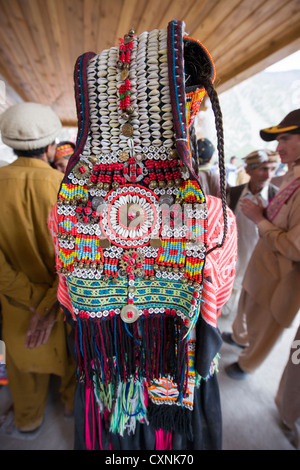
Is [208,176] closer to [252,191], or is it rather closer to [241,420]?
[252,191]

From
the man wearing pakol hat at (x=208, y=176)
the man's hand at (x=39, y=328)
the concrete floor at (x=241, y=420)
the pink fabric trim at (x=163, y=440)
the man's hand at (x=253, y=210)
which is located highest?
the man wearing pakol hat at (x=208, y=176)

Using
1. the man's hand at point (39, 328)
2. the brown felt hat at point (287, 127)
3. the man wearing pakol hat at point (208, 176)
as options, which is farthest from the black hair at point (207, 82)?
the man wearing pakol hat at point (208, 176)

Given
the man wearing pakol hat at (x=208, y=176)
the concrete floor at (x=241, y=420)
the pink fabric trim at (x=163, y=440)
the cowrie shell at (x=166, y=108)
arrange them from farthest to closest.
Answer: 1. the man wearing pakol hat at (x=208, y=176)
2. the concrete floor at (x=241, y=420)
3. the pink fabric trim at (x=163, y=440)
4. the cowrie shell at (x=166, y=108)

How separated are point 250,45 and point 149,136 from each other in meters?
0.90

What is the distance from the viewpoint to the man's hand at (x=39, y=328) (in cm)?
91

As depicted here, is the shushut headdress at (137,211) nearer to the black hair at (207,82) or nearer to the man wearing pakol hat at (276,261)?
the black hair at (207,82)

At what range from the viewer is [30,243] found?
890 millimetres

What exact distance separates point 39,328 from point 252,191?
161 centimetres

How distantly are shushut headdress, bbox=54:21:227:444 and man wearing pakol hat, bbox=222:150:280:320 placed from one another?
103 centimetres

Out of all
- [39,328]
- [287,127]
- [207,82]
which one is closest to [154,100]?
[207,82]

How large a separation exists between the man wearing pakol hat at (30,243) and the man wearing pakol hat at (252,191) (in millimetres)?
1145

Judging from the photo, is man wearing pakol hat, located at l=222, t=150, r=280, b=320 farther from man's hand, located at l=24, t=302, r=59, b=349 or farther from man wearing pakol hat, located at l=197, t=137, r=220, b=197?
man's hand, located at l=24, t=302, r=59, b=349

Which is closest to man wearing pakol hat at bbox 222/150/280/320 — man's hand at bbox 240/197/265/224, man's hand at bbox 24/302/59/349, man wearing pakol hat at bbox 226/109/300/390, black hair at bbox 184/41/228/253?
man's hand at bbox 240/197/265/224

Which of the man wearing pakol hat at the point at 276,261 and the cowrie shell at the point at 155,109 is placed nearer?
the cowrie shell at the point at 155,109
